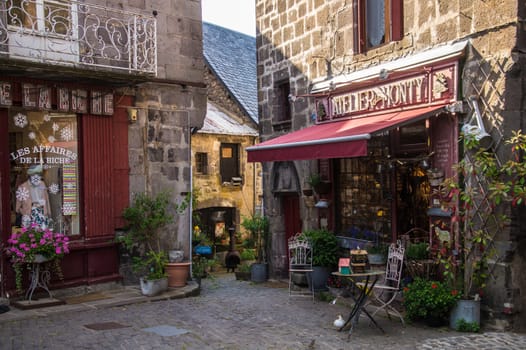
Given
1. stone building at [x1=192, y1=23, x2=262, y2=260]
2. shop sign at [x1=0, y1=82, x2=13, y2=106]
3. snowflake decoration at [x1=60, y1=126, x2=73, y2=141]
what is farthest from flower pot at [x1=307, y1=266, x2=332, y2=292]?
stone building at [x1=192, y1=23, x2=262, y2=260]

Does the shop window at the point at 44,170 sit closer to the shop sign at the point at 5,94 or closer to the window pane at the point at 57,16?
the shop sign at the point at 5,94

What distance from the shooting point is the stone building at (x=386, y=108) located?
24.3ft

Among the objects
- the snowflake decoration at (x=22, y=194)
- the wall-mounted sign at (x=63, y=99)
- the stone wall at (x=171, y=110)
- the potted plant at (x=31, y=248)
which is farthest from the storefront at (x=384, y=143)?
the snowflake decoration at (x=22, y=194)

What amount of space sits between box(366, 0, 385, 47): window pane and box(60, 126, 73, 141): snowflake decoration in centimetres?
531

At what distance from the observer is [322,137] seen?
9.12 metres

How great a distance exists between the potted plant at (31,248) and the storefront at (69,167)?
0.87 feet

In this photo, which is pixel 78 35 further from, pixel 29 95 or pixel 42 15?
pixel 29 95

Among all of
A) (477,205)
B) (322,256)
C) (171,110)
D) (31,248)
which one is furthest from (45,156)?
(477,205)

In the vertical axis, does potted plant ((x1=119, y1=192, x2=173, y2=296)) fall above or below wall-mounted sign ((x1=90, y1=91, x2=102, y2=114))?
below

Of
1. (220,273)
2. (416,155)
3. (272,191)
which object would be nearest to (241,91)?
(220,273)

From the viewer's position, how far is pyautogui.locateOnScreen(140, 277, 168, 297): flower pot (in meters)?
9.69

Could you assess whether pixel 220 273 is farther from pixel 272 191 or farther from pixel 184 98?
pixel 184 98

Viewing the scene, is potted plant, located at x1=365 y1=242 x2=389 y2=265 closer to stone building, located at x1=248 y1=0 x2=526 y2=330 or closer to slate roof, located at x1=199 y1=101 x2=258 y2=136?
stone building, located at x1=248 y1=0 x2=526 y2=330

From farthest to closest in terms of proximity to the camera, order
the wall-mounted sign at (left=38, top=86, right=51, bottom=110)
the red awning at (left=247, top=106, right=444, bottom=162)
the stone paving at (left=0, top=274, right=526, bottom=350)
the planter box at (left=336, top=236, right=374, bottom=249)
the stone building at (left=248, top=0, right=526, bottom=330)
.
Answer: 1. the planter box at (left=336, top=236, right=374, bottom=249)
2. the wall-mounted sign at (left=38, top=86, right=51, bottom=110)
3. the red awning at (left=247, top=106, right=444, bottom=162)
4. the stone building at (left=248, top=0, right=526, bottom=330)
5. the stone paving at (left=0, top=274, right=526, bottom=350)
